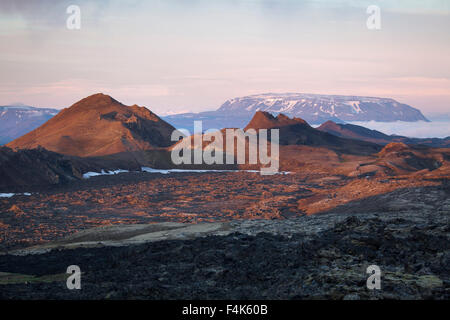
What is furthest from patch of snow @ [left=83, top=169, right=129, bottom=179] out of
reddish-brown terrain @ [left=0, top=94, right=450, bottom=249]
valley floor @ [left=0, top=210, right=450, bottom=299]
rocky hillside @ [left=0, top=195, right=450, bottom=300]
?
valley floor @ [left=0, top=210, right=450, bottom=299]

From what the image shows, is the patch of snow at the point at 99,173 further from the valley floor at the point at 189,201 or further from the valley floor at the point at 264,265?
the valley floor at the point at 264,265

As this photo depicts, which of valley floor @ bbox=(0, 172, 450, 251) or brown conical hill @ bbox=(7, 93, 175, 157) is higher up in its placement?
brown conical hill @ bbox=(7, 93, 175, 157)

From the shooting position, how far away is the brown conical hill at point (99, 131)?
99625mm

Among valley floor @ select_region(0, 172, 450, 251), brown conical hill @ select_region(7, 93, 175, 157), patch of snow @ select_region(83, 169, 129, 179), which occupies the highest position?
brown conical hill @ select_region(7, 93, 175, 157)

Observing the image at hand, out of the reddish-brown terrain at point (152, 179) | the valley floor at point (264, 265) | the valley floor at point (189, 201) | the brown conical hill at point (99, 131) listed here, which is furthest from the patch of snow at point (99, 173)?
the valley floor at point (264, 265)

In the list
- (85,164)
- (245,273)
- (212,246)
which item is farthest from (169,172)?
(245,273)

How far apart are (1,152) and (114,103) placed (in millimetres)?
64189

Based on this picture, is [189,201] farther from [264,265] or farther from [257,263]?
[264,265]

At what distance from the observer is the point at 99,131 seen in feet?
354

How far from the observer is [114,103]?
12781 cm

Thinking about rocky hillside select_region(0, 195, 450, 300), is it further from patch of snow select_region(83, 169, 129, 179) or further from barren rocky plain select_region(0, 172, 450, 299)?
patch of snow select_region(83, 169, 129, 179)

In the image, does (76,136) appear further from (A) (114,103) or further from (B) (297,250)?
(B) (297,250)

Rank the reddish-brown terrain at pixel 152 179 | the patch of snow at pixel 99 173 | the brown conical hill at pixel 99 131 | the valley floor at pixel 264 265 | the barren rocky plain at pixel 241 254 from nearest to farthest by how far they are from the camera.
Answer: the valley floor at pixel 264 265, the barren rocky plain at pixel 241 254, the reddish-brown terrain at pixel 152 179, the patch of snow at pixel 99 173, the brown conical hill at pixel 99 131

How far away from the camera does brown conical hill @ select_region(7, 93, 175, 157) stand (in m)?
99.6
